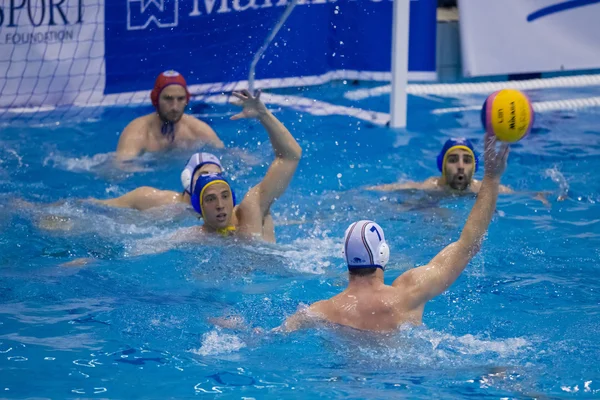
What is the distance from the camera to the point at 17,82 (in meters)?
9.40

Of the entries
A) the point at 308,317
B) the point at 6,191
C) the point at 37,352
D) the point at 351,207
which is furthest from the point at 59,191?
the point at 308,317

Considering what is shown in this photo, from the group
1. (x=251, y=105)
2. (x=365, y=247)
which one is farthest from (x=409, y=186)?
(x=365, y=247)

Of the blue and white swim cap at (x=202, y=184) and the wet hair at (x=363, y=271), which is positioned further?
the blue and white swim cap at (x=202, y=184)

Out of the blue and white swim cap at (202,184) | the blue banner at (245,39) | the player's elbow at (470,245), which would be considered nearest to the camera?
the player's elbow at (470,245)

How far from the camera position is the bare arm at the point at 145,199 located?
7211 millimetres

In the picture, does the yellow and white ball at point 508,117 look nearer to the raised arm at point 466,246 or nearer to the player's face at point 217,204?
the raised arm at point 466,246

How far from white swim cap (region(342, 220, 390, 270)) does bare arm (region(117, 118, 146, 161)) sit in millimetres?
4431

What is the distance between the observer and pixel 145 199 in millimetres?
7223

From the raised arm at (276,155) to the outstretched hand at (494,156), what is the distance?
77.8 inches

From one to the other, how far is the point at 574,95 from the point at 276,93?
3.28m

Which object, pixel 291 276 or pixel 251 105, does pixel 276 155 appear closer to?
pixel 251 105

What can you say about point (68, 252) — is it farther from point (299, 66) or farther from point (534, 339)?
point (299, 66)

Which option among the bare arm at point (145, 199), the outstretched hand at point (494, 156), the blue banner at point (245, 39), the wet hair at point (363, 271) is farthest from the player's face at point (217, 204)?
the blue banner at point (245, 39)

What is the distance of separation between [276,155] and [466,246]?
6.92ft
